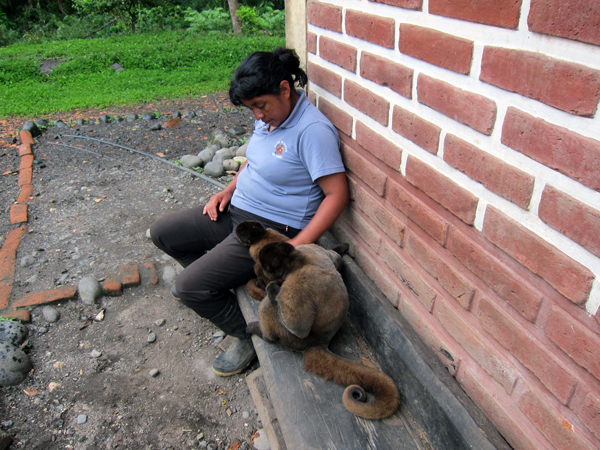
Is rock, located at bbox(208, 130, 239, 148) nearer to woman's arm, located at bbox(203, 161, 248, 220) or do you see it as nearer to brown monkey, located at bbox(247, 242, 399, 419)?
woman's arm, located at bbox(203, 161, 248, 220)

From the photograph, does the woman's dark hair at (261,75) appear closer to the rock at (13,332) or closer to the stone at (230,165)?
the rock at (13,332)

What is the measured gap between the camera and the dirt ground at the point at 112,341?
2.59m

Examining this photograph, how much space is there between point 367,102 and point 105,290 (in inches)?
104

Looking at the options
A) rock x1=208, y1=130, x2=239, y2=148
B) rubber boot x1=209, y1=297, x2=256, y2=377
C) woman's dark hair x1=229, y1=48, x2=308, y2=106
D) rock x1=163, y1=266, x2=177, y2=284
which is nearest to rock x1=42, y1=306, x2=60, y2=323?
rock x1=163, y1=266, x2=177, y2=284

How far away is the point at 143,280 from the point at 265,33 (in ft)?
46.7

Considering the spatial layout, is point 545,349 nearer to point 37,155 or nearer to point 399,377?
point 399,377

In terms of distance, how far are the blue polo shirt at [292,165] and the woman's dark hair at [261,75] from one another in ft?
0.61

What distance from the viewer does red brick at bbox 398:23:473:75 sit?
152cm

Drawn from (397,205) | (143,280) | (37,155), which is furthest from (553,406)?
(37,155)

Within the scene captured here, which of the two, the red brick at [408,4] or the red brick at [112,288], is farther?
the red brick at [112,288]

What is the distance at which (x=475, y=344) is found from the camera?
1.74 metres

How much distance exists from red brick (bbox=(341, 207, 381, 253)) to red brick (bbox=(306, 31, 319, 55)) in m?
1.04

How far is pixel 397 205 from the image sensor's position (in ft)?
6.97

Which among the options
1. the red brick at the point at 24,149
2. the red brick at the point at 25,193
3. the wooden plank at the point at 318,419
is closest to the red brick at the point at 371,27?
the wooden plank at the point at 318,419
